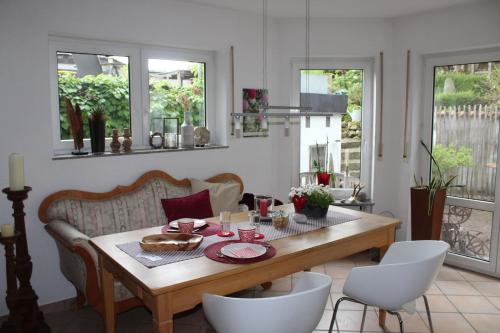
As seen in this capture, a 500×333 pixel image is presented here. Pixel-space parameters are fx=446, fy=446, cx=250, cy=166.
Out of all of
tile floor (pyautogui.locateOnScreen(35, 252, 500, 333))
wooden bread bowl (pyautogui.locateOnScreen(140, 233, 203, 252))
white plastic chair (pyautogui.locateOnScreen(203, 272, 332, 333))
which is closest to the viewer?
white plastic chair (pyautogui.locateOnScreen(203, 272, 332, 333))

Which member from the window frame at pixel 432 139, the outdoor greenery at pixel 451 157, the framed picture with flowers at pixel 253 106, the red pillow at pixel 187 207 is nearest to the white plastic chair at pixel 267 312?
the red pillow at pixel 187 207

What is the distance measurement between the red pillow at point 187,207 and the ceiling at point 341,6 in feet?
5.73

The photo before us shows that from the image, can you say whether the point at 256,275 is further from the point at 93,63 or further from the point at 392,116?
the point at 392,116

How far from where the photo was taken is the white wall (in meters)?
3.18

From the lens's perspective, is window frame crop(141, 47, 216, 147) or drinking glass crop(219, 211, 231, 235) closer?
drinking glass crop(219, 211, 231, 235)

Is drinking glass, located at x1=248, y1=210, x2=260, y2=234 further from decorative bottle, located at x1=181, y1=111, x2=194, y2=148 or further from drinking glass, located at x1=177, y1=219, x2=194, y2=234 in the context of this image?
decorative bottle, located at x1=181, y1=111, x2=194, y2=148

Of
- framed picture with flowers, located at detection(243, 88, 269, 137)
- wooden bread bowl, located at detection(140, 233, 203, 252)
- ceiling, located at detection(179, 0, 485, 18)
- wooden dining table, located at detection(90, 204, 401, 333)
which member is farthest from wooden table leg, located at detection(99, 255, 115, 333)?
ceiling, located at detection(179, 0, 485, 18)

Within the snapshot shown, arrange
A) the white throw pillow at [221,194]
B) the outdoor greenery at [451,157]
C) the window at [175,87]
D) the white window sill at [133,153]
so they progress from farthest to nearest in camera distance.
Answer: the outdoor greenery at [451,157]
the window at [175,87]
the white throw pillow at [221,194]
the white window sill at [133,153]

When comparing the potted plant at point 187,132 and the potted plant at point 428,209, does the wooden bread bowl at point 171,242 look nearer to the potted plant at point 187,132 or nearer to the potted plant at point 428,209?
the potted plant at point 187,132

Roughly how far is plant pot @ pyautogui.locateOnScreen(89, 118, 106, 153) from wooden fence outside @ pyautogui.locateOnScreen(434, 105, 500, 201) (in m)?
3.20

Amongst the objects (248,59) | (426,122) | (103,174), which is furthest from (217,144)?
(426,122)

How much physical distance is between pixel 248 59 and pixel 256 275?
8.95 ft

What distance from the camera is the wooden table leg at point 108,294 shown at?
2.53 m

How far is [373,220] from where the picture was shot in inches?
119
